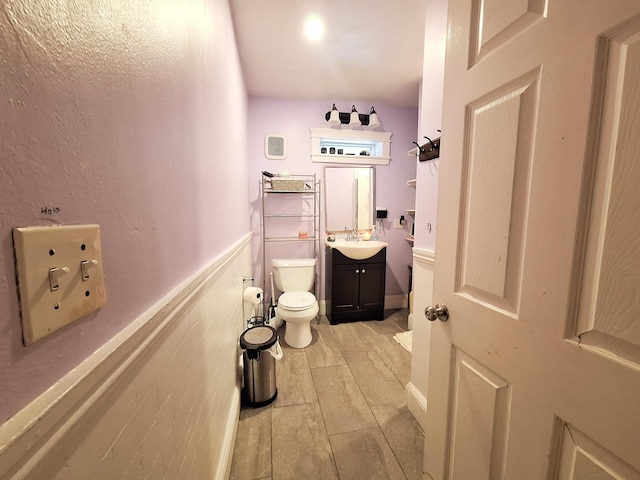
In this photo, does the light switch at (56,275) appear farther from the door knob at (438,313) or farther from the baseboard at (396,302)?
the baseboard at (396,302)

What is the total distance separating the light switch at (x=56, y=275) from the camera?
10.8 inches

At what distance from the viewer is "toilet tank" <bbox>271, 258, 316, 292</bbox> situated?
8.68 ft

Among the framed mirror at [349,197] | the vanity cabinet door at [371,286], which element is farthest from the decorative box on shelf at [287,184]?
A: the vanity cabinet door at [371,286]

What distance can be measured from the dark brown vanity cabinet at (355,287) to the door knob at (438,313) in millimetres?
1742

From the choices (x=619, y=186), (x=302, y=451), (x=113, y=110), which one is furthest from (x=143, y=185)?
(x=302, y=451)

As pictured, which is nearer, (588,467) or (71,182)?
(71,182)

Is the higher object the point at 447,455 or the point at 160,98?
the point at 160,98

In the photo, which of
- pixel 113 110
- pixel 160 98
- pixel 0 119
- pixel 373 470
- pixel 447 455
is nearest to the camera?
pixel 0 119

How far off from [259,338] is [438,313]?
3.68ft

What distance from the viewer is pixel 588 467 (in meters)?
0.53

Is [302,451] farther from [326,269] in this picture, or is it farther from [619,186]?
[326,269]

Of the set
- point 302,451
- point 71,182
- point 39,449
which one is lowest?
point 302,451

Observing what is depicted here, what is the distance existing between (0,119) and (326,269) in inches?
109

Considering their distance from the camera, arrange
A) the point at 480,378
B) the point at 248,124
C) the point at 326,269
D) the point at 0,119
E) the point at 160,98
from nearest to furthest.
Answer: the point at 0,119, the point at 160,98, the point at 480,378, the point at 248,124, the point at 326,269
